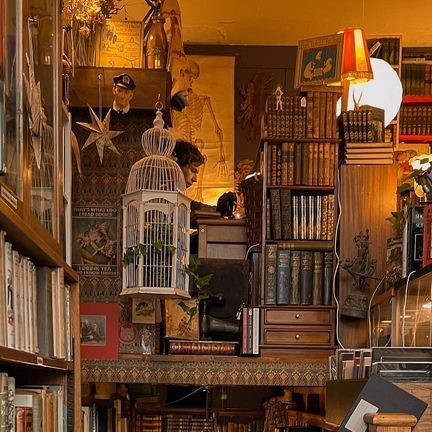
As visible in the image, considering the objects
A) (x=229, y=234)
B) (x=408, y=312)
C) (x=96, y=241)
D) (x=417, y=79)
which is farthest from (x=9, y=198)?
(x=417, y=79)

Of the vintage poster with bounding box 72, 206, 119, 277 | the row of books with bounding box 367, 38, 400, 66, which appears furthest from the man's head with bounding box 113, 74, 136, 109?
the row of books with bounding box 367, 38, 400, 66

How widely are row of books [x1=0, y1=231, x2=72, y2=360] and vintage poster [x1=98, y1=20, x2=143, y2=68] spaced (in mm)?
1955

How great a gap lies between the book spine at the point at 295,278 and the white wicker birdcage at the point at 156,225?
102 centimetres

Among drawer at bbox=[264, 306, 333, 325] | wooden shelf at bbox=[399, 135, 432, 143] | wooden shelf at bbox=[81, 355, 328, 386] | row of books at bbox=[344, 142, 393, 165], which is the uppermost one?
wooden shelf at bbox=[399, 135, 432, 143]

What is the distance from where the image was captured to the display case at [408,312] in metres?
3.66

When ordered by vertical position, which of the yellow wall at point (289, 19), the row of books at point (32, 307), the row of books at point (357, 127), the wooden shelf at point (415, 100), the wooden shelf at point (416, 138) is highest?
the yellow wall at point (289, 19)

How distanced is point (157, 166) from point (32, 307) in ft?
7.11

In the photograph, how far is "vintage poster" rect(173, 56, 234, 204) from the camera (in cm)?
811

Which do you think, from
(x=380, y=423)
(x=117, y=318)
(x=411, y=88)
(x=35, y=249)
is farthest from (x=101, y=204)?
(x=411, y=88)

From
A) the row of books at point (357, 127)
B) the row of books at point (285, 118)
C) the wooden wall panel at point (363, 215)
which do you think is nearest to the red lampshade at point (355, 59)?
the row of books at point (357, 127)

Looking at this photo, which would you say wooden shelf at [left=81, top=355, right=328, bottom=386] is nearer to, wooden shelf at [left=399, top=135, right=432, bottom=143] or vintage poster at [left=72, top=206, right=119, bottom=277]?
vintage poster at [left=72, top=206, right=119, bottom=277]

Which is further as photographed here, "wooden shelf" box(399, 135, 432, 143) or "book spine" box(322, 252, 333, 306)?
"wooden shelf" box(399, 135, 432, 143)

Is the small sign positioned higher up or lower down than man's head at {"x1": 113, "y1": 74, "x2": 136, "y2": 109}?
lower down

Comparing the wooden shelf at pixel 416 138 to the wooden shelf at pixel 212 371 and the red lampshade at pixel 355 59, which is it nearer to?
the red lampshade at pixel 355 59
